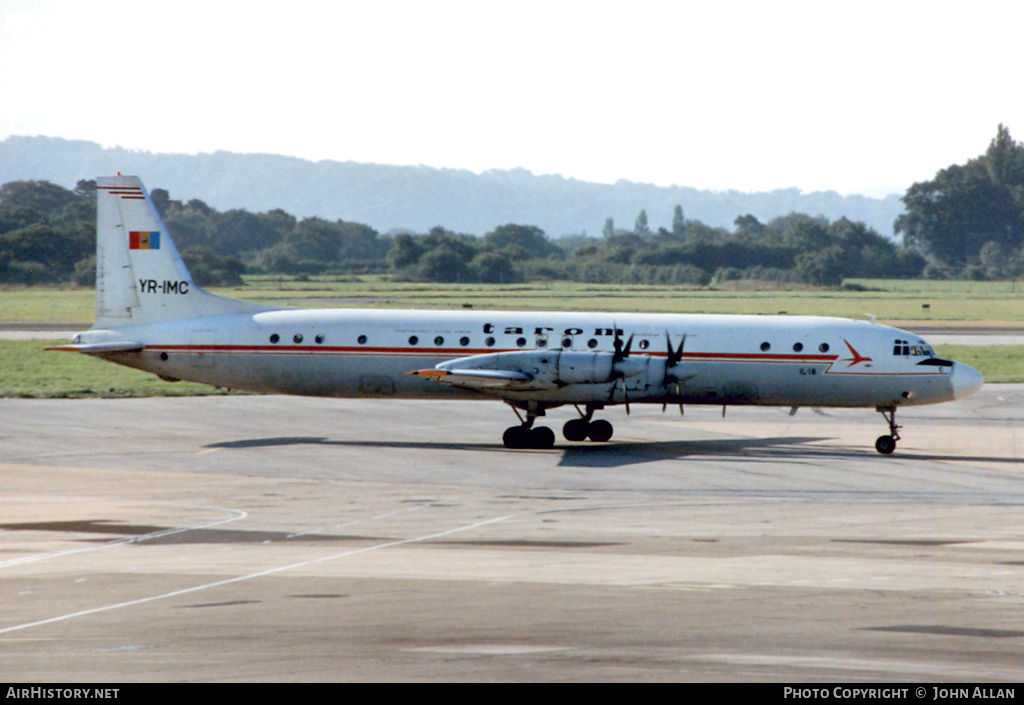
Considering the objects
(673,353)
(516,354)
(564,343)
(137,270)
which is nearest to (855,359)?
(673,353)

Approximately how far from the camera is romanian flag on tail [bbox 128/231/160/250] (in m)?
35.8

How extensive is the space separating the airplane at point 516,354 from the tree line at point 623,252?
76.1 m

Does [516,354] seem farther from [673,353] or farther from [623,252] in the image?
[623,252]

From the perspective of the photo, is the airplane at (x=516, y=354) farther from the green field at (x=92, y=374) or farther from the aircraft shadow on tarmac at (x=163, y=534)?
the aircraft shadow on tarmac at (x=163, y=534)

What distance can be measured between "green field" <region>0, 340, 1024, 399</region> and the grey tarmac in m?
10.1

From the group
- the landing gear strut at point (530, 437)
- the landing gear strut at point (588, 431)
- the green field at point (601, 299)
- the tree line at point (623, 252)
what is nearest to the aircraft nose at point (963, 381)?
the landing gear strut at point (588, 431)

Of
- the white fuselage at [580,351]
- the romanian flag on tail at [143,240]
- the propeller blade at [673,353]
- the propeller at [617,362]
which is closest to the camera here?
the propeller at [617,362]

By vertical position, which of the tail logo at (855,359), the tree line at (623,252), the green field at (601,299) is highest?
the tree line at (623,252)

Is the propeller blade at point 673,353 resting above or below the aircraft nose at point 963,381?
above

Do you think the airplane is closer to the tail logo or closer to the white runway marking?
the tail logo

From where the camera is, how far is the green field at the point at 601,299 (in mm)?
96188

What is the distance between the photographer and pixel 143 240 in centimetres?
3581

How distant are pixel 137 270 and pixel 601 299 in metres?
80.0
